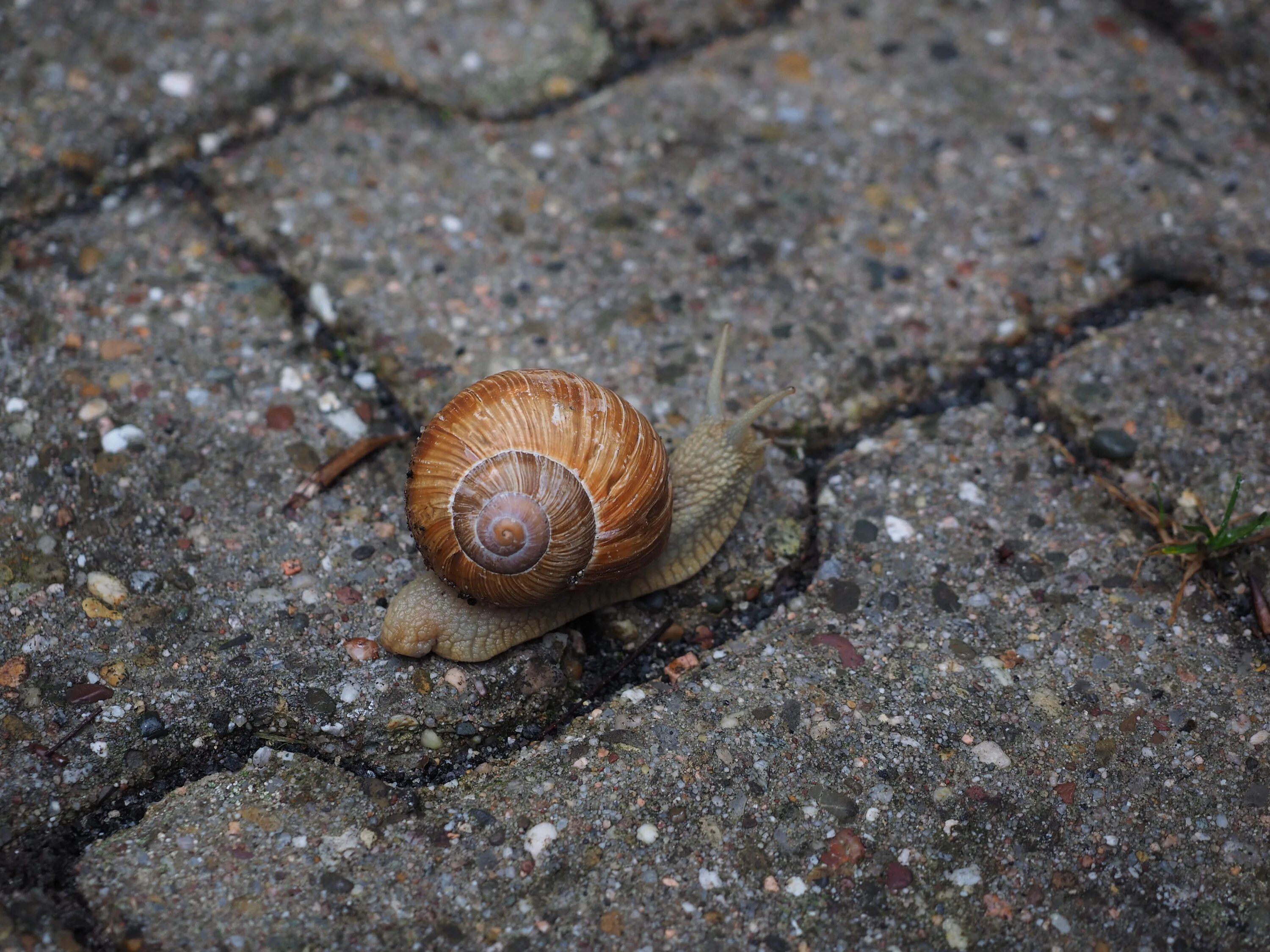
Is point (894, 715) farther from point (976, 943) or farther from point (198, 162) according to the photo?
point (198, 162)

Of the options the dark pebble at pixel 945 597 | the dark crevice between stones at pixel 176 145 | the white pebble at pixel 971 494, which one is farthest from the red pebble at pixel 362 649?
the dark crevice between stones at pixel 176 145

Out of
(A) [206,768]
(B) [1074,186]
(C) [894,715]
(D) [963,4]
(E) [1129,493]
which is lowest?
(A) [206,768]

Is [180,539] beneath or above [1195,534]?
beneath

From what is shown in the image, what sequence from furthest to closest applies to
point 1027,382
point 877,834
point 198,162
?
1. point 198,162
2. point 1027,382
3. point 877,834

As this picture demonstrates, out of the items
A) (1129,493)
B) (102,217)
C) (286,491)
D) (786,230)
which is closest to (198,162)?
(102,217)

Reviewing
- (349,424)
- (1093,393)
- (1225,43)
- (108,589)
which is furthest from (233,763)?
(1225,43)

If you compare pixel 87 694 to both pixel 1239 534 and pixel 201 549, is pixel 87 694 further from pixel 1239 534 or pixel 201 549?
pixel 1239 534

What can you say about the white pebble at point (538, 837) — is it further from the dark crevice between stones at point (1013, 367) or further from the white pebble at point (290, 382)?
the white pebble at point (290, 382)
